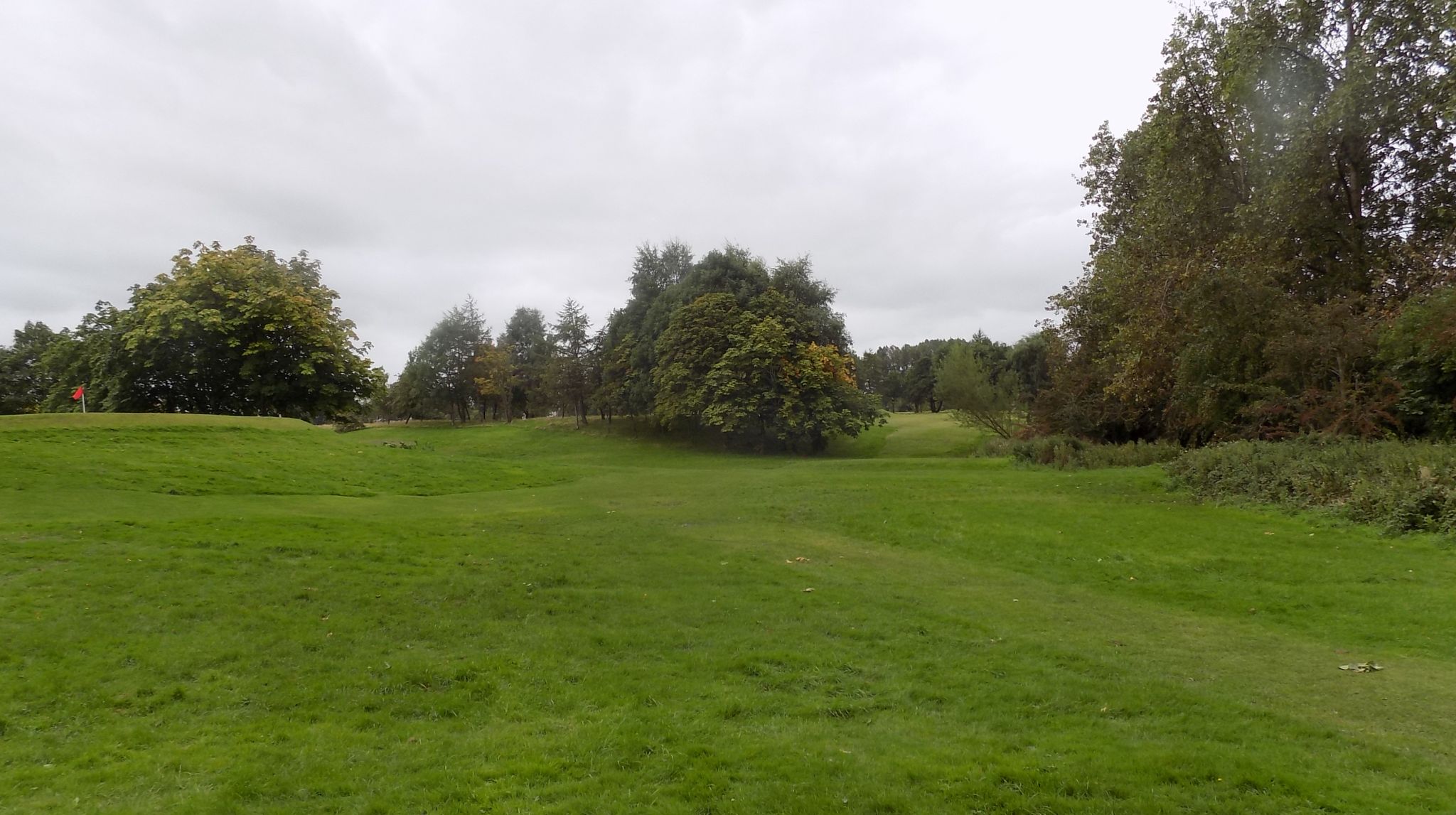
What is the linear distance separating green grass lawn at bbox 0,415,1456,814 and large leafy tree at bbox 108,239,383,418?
24.0m

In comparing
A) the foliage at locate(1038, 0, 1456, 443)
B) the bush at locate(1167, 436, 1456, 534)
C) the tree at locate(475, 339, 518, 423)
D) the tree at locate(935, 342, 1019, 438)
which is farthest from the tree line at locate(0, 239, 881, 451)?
the bush at locate(1167, 436, 1456, 534)

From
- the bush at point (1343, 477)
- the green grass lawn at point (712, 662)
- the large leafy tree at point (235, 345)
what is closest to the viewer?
the green grass lawn at point (712, 662)

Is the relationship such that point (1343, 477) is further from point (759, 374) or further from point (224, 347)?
point (224, 347)

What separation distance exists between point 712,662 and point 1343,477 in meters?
15.5

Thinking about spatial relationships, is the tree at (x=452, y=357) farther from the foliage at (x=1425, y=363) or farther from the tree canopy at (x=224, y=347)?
the foliage at (x=1425, y=363)

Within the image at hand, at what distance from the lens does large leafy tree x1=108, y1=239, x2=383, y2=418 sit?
3828 centimetres

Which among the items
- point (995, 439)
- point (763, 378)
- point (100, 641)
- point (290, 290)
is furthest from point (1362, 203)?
point (290, 290)

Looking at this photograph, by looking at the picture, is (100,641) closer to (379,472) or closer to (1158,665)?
(1158,665)

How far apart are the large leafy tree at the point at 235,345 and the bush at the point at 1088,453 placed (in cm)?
3717

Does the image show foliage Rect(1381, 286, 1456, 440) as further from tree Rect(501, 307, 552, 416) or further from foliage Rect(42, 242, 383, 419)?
tree Rect(501, 307, 552, 416)

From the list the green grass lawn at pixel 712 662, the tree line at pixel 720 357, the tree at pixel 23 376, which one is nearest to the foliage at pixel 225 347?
the tree line at pixel 720 357

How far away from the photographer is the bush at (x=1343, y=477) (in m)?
13.0

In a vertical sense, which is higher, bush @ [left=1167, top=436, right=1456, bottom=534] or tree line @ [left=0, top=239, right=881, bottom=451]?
tree line @ [left=0, top=239, right=881, bottom=451]

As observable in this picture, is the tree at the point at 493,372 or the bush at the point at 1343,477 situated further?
the tree at the point at 493,372
